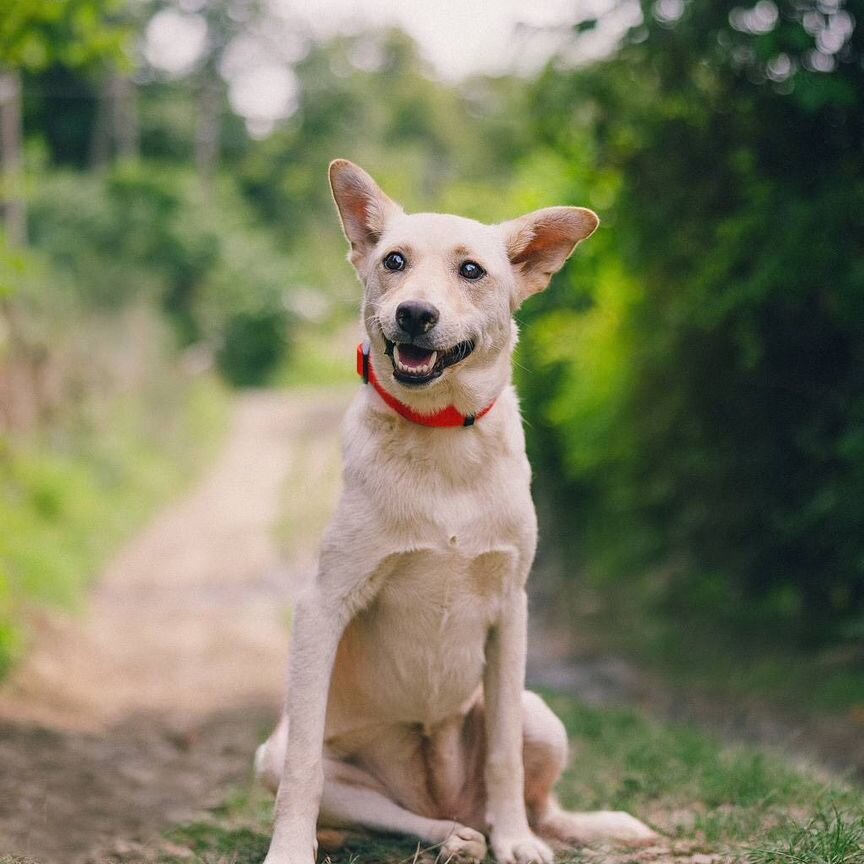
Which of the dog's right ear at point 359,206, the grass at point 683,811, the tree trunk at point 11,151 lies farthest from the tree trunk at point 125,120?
the dog's right ear at point 359,206

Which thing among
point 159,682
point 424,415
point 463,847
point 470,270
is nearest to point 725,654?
point 159,682

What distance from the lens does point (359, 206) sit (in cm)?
381

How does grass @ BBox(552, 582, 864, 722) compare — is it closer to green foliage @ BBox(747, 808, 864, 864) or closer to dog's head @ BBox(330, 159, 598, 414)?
green foliage @ BBox(747, 808, 864, 864)

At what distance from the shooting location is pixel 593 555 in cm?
1116

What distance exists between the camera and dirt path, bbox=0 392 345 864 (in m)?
5.38

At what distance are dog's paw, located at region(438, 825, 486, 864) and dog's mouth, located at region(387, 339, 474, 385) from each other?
149 cm

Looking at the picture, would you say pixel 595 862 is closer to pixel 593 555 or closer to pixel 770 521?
pixel 770 521

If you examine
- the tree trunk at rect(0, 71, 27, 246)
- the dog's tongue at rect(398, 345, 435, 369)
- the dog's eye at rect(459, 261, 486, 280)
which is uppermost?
the tree trunk at rect(0, 71, 27, 246)

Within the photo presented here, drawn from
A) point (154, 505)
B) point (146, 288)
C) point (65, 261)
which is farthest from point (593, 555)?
point (65, 261)

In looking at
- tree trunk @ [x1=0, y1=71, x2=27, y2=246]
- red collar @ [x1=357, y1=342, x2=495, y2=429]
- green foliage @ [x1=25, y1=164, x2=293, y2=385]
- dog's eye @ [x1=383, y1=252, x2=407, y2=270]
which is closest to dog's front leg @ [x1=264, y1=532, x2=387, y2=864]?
red collar @ [x1=357, y1=342, x2=495, y2=429]

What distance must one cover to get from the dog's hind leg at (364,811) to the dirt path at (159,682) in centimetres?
91

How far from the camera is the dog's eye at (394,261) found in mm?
3523

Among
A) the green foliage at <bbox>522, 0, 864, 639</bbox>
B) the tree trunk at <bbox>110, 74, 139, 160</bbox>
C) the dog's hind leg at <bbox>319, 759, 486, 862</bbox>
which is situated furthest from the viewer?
the tree trunk at <bbox>110, 74, 139, 160</bbox>

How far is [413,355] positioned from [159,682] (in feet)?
19.9
